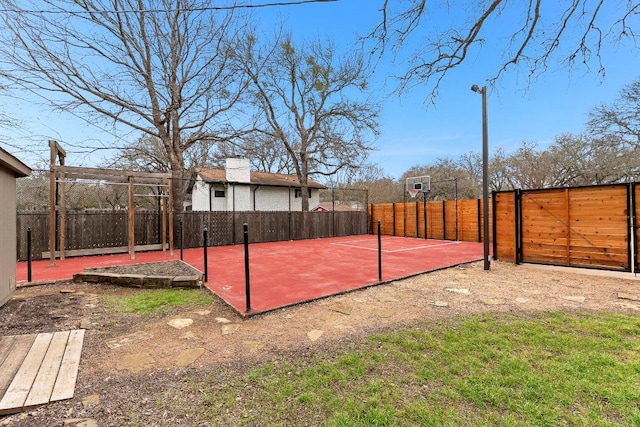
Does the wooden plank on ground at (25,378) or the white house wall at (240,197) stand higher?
the white house wall at (240,197)

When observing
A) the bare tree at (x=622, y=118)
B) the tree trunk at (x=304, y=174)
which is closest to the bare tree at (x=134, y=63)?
the tree trunk at (x=304, y=174)

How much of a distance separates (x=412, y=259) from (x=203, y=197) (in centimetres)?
1555

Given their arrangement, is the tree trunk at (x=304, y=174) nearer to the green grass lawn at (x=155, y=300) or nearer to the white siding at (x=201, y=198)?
the white siding at (x=201, y=198)

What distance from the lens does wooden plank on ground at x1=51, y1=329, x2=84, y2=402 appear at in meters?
1.91

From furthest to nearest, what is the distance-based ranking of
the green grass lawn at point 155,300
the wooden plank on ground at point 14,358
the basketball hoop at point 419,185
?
the basketball hoop at point 419,185
the green grass lawn at point 155,300
the wooden plank on ground at point 14,358

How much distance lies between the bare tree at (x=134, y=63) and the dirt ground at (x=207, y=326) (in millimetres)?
7269

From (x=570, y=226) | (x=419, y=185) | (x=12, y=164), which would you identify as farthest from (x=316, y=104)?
(x=12, y=164)

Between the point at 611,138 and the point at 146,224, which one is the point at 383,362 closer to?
the point at 146,224

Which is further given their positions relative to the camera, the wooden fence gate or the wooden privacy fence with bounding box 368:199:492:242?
the wooden privacy fence with bounding box 368:199:492:242

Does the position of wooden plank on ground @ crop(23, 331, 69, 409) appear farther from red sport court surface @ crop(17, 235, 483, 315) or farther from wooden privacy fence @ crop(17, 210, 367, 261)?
wooden privacy fence @ crop(17, 210, 367, 261)

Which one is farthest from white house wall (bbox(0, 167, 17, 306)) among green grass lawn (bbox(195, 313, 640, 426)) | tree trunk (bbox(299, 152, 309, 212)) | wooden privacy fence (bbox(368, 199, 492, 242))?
wooden privacy fence (bbox(368, 199, 492, 242))

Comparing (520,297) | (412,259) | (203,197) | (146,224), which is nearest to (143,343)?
(520,297)

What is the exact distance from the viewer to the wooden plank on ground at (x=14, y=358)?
2007mm

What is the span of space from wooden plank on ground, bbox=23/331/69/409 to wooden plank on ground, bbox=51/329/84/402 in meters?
0.03
